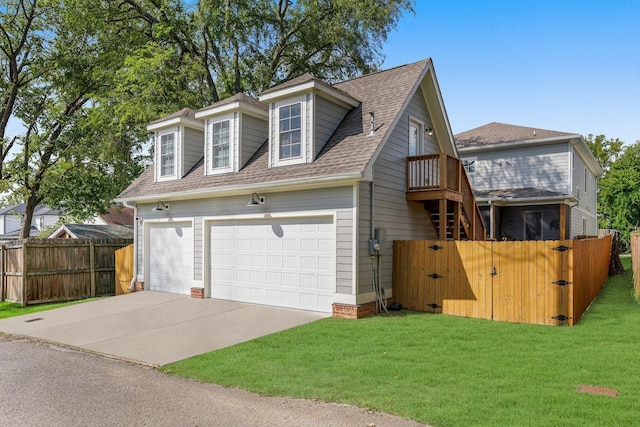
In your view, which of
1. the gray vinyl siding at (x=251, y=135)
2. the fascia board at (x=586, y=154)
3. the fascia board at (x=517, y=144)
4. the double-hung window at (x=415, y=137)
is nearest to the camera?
the double-hung window at (x=415, y=137)

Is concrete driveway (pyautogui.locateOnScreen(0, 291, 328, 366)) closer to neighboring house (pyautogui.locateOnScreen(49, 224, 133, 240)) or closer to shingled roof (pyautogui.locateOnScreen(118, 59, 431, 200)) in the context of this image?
shingled roof (pyautogui.locateOnScreen(118, 59, 431, 200))

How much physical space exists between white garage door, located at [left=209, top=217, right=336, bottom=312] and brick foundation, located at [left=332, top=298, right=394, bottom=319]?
1.16 ft

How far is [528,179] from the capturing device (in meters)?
20.0

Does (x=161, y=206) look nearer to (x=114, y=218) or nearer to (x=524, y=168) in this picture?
(x=524, y=168)

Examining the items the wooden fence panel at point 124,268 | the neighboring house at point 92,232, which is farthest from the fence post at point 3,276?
the wooden fence panel at point 124,268

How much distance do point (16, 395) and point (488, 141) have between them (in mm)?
20795

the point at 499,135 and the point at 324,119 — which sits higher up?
the point at 499,135

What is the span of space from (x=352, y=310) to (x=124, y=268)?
32.0ft

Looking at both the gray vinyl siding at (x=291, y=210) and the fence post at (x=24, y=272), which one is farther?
the fence post at (x=24, y=272)

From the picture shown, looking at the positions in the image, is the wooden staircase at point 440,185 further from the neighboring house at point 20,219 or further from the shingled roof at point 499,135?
the neighboring house at point 20,219

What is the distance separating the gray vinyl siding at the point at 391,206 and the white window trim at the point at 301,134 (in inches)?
72.2

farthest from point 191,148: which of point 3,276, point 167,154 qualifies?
point 3,276

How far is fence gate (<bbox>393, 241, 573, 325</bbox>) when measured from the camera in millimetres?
8242

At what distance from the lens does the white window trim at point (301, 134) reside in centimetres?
1052
